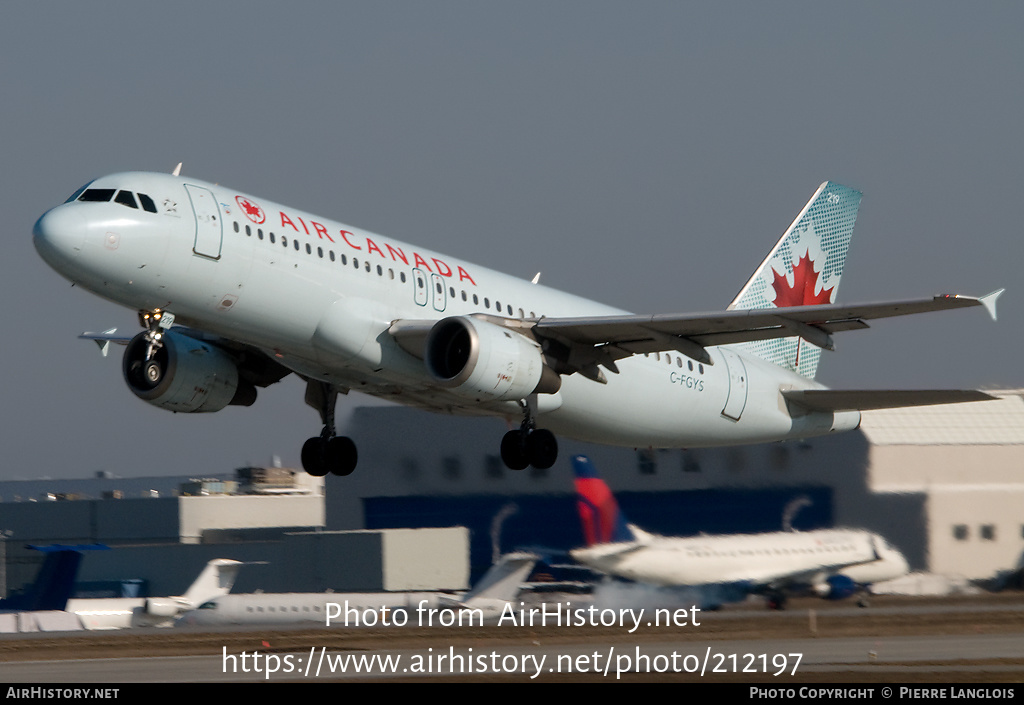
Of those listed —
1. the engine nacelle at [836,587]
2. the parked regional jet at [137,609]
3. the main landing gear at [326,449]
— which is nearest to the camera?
the main landing gear at [326,449]

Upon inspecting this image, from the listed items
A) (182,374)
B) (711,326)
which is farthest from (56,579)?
(711,326)

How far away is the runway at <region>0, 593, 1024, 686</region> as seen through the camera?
2711cm

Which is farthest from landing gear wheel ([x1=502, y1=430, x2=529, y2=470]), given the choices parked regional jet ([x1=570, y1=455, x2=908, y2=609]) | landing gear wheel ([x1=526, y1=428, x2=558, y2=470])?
parked regional jet ([x1=570, y1=455, x2=908, y2=609])

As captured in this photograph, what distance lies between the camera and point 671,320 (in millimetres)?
27250

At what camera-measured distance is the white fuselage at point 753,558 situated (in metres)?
40.8

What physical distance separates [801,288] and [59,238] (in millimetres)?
20778

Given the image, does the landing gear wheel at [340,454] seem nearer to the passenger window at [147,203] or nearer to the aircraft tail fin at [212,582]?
the passenger window at [147,203]

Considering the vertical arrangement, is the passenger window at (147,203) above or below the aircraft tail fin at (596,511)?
above

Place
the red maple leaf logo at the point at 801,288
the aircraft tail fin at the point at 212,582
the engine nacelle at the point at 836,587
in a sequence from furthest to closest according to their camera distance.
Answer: the aircraft tail fin at the point at 212,582 → the engine nacelle at the point at 836,587 → the red maple leaf logo at the point at 801,288

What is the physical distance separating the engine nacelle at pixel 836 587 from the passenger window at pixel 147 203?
26.3 m

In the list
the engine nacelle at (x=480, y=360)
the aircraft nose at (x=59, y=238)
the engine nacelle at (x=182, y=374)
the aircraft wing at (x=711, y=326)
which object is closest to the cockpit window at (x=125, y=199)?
the aircraft nose at (x=59, y=238)
